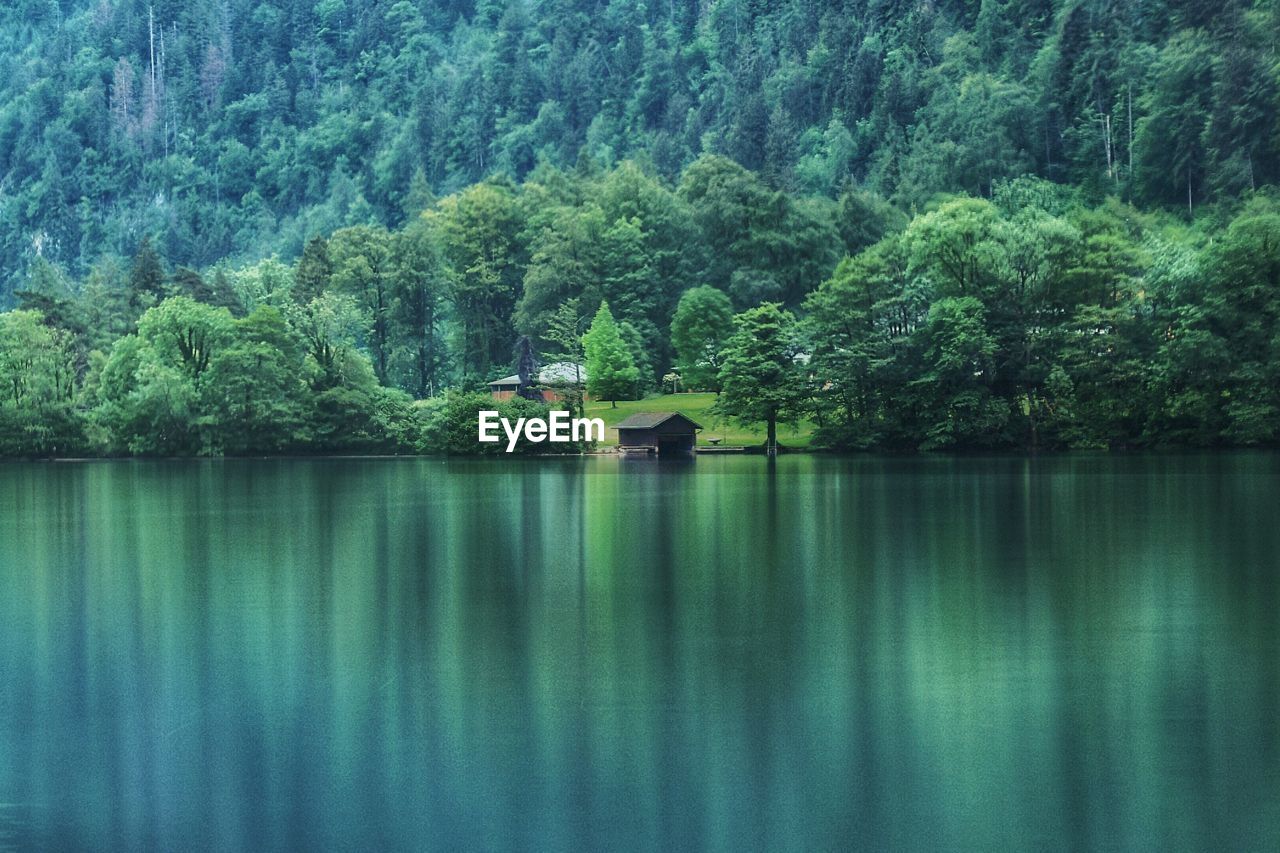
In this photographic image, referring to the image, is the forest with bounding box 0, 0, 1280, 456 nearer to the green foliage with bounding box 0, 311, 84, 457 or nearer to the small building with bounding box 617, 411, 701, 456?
the green foliage with bounding box 0, 311, 84, 457

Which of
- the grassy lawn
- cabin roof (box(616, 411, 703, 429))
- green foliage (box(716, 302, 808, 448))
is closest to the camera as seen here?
green foliage (box(716, 302, 808, 448))

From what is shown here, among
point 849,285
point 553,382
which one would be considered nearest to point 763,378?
point 849,285

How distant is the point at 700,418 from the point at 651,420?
9250mm

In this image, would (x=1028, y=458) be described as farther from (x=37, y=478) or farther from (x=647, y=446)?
(x=37, y=478)

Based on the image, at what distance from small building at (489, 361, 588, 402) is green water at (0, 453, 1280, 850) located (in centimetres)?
6481

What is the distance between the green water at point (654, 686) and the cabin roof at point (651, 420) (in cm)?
5111

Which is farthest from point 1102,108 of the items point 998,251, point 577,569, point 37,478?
point 577,569

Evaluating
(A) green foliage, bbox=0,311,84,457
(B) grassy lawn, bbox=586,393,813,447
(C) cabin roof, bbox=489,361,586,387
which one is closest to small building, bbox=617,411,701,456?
(B) grassy lawn, bbox=586,393,813,447

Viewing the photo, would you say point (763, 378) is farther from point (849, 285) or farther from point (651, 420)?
point (849, 285)

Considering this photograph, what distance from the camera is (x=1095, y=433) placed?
3430 inches

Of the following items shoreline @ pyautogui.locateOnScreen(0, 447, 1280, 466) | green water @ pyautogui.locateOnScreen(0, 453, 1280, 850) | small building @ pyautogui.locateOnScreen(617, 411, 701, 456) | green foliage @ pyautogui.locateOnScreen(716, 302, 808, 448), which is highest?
green foliage @ pyautogui.locateOnScreen(716, 302, 808, 448)

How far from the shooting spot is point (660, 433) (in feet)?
317

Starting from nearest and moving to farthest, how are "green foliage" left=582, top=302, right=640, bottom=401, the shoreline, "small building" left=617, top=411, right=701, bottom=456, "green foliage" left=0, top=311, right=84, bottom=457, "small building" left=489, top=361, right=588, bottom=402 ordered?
the shoreline < "small building" left=617, top=411, right=701, bottom=456 < "green foliage" left=0, top=311, right=84, bottom=457 < "small building" left=489, top=361, right=588, bottom=402 < "green foliage" left=582, top=302, right=640, bottom=401

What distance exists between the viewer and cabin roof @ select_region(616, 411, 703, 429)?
95.8 m
